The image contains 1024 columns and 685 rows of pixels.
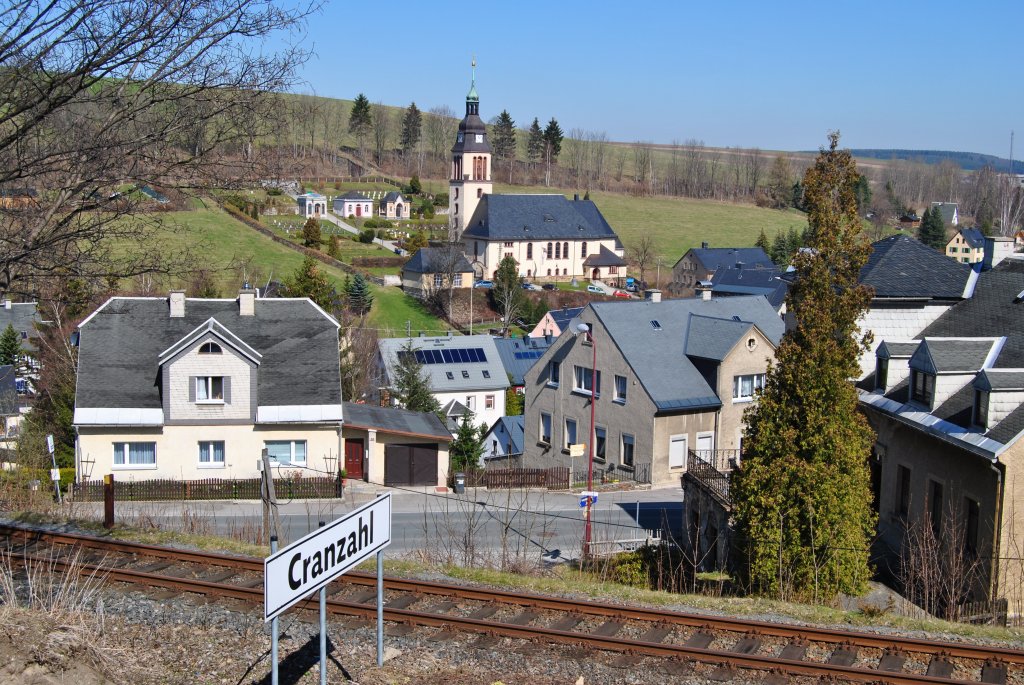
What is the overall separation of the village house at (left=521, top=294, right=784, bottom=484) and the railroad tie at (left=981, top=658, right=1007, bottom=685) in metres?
21.4

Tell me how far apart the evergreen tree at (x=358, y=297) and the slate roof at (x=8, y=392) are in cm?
2962

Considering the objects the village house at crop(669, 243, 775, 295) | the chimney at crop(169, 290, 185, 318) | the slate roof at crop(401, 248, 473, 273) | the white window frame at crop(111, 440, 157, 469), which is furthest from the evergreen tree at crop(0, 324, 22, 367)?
the village house at crop(669, 243, 775, 295)

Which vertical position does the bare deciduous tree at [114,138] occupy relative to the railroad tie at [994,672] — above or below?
above

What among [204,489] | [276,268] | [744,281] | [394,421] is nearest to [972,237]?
[744,281]

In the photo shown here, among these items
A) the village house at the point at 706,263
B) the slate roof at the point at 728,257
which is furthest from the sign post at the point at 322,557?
the slate roof at the point at 728,257

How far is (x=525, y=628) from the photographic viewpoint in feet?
32.7

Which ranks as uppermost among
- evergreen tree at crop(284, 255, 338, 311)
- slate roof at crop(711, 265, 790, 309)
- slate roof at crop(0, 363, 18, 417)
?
evergreen tree at crop(284, 255, 338, 311)

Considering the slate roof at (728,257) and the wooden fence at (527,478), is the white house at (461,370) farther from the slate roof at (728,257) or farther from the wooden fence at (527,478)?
the slate roof at (728,257)

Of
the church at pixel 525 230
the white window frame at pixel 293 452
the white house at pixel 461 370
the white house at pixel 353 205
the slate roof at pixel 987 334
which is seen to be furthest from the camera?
the white house at pixel 353 205

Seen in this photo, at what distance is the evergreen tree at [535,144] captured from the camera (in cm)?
15100

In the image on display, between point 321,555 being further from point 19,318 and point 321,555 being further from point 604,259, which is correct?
point 604,259

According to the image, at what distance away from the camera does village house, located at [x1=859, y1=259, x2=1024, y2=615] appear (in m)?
15.1

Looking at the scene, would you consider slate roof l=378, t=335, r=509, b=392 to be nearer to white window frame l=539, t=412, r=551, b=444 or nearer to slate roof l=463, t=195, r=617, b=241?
white window frame l=539, t=412, r=551, b=444

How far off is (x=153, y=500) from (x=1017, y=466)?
72.9ft
